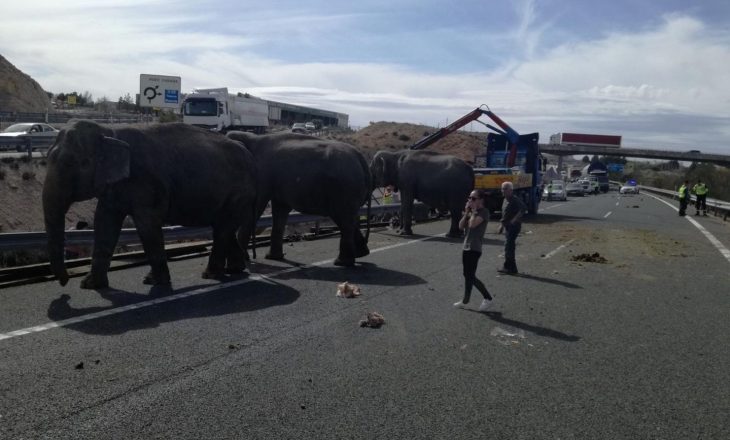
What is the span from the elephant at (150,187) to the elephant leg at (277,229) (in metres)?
1.49

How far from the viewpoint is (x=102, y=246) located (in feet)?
29.8

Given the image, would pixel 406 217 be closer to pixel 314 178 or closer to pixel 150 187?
pixel 314 178

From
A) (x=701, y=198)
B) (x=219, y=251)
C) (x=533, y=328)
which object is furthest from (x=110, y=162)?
(x=701, y=198)

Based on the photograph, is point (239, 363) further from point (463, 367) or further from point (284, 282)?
point (284, 282)

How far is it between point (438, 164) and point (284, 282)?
10712 millimetres

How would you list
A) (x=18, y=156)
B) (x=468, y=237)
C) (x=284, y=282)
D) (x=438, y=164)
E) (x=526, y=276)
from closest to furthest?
(x=468, y=237)
(x=284, y=282)
(x=526, y=276)
(x=438, y=164)
(x=18, y=156)

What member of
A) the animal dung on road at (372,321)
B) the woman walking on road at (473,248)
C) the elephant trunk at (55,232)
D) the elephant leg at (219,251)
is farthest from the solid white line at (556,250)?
the elephant trunk at (55,232)

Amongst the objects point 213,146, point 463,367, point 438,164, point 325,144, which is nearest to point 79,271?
point 213,146

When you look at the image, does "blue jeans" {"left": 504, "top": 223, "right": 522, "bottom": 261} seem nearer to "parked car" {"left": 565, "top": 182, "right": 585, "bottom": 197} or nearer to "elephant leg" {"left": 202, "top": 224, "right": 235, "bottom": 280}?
"elephant leg" {"left": 202, "top": 224, "right": 235, "bottom": 280}

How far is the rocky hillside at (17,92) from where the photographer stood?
59219 mm

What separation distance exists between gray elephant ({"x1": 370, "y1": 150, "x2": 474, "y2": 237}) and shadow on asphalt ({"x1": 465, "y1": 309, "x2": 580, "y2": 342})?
34.9ft

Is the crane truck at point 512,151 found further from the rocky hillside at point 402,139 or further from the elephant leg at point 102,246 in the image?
the rocky hillside at point 402,139

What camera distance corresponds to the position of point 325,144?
1252cm

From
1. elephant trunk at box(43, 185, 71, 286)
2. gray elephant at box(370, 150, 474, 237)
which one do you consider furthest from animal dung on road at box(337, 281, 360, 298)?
gray elephant at box(370, 150, 474, 237)
